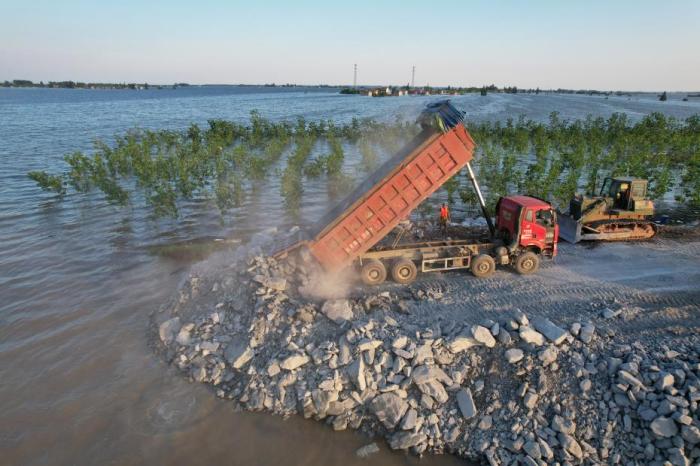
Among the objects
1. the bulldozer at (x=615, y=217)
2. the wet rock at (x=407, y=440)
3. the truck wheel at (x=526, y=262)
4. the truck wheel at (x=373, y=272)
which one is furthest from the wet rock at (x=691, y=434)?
the bulldozer at (x=615, y=217)

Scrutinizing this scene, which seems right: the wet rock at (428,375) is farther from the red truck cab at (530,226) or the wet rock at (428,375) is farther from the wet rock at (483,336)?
the red truck cab at (530,226)

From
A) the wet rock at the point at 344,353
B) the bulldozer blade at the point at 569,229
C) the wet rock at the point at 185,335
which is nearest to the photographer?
the wet rock at the point at 344,353

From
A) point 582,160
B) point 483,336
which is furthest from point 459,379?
point 582,160

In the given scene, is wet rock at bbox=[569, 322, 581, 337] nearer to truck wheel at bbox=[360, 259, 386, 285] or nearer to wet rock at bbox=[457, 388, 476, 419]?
wet rock at bbox=[457, 388, 476, 419]

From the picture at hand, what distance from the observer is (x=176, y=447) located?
24.8 feet

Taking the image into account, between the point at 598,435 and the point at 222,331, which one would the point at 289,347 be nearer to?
the point at 222,331

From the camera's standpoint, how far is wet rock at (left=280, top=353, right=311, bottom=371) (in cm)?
841

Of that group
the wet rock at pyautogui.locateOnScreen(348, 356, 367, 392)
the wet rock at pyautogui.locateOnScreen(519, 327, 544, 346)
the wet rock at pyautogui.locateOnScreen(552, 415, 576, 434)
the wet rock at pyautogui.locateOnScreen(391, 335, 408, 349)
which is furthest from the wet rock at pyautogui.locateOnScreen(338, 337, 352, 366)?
the wet rock at pyautogui.locateOnScreen(552, 415, 576, 434)

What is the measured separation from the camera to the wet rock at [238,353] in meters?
8.83

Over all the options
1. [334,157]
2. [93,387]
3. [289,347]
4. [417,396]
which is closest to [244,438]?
[289,347]

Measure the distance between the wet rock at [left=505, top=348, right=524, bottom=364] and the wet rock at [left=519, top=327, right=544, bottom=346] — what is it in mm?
332

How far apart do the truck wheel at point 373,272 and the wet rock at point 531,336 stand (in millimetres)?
4299

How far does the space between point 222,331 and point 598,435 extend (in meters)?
7.86

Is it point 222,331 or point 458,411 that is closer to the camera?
point 458,411
